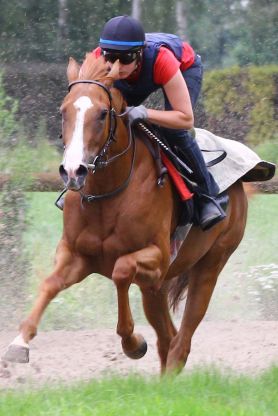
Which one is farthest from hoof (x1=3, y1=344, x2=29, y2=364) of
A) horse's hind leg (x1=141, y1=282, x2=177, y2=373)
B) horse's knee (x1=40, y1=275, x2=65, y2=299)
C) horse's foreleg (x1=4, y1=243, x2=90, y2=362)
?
horse's hind leg (x1=141, y1=282, x2=177, y2=373)

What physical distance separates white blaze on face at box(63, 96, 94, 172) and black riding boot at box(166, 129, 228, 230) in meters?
0.93

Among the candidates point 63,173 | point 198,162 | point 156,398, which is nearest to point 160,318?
point 198,162

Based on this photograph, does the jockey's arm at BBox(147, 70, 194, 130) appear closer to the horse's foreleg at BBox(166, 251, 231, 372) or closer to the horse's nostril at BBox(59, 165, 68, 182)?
the horse's nostril at BBox(59, 165, 68, 182)

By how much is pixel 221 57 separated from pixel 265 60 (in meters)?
3.64

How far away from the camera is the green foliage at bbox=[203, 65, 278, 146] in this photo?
48.3ft

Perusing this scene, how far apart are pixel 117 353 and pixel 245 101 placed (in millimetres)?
8997

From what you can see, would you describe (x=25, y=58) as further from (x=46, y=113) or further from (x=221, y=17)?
(x=221, y=17)

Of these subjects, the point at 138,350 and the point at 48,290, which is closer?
the point at 48,290

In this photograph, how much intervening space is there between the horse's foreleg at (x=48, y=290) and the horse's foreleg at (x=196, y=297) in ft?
3.88

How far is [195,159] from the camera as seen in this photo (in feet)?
18.4

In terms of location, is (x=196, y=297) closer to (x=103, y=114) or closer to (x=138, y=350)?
(x=138, y=350)

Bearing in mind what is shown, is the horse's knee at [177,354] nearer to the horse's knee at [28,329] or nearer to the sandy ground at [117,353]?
the sandy ground at [117,353]

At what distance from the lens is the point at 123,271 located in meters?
4.93

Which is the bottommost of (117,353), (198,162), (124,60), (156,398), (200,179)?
(117,353)
